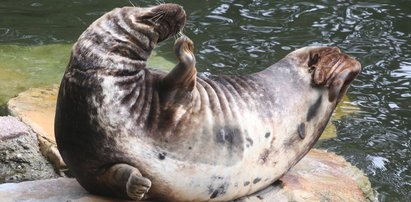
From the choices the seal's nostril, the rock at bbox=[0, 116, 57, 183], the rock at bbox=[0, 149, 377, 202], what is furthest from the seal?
the rock at bbox=[0, 116, 57, 183]

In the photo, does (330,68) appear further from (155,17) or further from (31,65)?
(31,65)

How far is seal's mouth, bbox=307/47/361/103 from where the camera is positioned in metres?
4.68

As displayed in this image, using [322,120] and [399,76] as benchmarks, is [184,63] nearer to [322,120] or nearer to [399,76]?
[322,120]

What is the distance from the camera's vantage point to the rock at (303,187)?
13.9 ft

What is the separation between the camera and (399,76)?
7430 millimetres

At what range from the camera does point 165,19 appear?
4.21 meters

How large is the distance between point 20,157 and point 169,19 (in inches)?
60.2

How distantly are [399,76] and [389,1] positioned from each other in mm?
2356

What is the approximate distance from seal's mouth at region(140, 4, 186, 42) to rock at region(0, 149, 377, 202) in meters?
0.98

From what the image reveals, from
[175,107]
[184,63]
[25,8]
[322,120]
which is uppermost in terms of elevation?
[184,63]

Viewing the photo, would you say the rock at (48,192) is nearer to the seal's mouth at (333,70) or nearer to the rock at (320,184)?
the rock at (320,184)

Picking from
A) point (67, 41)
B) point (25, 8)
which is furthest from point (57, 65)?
point (25, 8)

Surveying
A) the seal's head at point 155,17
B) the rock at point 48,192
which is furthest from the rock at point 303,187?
the seal's head at point 155,17

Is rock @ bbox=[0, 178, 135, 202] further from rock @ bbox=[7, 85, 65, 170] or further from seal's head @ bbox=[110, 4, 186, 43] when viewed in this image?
seal's head @ bbox=[110, 4, 186, 43]
